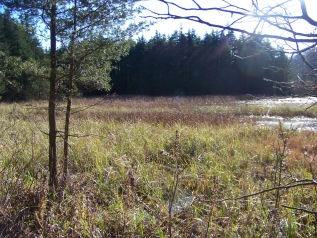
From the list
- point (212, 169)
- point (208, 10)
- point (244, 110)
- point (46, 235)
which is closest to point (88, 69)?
point (46, 235)

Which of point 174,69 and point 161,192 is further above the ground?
point 174,69

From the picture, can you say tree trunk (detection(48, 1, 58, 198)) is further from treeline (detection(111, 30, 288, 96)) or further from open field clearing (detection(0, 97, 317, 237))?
treeline (detection(111, 30, 288, 96))

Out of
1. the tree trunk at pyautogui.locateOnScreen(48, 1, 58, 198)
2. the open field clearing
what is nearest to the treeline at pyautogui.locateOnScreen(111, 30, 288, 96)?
the open field clearing

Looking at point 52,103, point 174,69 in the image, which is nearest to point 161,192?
point 52,103

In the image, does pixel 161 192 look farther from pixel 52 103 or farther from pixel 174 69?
pixel 174 69

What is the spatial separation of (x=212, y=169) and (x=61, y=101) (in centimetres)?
→ 235

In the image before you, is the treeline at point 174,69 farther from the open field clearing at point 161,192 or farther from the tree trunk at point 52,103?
the tree trunk at point 52,103

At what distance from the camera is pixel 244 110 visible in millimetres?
17938

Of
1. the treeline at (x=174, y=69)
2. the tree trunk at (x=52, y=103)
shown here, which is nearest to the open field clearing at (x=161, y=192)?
the tree trunk at (x=52, y=103)

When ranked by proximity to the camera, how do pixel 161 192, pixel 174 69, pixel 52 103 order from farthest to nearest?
pixel 174 69 < pixel 161 192 < pixel 52 103

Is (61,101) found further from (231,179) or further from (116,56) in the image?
(231,179)

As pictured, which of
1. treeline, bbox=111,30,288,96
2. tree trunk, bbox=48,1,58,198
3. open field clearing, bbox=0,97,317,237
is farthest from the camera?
treeline, bbox=111,30,288,96

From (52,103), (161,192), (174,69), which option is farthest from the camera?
(174,69)

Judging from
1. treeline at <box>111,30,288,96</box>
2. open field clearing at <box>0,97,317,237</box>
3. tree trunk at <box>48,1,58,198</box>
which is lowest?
open field clearing at <box>0,97,317,237</box>
